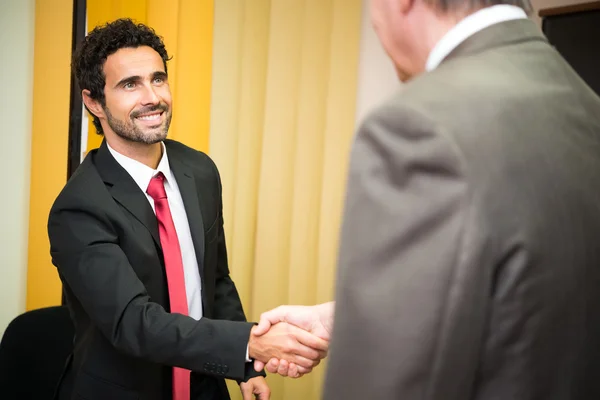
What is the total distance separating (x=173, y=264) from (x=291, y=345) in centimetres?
39

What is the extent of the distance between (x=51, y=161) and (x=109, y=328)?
1.04 m

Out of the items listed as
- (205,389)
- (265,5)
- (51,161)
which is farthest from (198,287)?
(265,5)

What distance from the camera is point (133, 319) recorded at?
1.51 m

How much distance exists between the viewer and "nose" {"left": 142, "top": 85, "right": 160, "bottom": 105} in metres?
1.84

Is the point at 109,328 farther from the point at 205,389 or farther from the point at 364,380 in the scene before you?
the point at 364,380

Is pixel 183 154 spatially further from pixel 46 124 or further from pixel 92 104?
pixel 46 124

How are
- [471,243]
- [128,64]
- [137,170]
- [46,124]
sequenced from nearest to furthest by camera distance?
1. [471,243]
2. [137,170]
3. [128,64]
4. [46,124]

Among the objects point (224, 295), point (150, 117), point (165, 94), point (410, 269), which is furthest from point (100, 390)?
point (410, 269)

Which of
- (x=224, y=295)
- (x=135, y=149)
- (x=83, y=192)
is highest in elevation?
(x=135, y=149)

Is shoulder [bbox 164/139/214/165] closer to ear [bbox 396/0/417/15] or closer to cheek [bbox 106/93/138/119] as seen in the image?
cheek [bbox 106/93/138/119]

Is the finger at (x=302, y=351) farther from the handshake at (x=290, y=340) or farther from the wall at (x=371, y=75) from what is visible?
the wall at (x=371, y=75)

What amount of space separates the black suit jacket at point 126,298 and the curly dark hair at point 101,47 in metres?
0.24

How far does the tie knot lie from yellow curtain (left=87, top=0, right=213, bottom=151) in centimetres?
71

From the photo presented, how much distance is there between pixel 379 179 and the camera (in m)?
0.69
